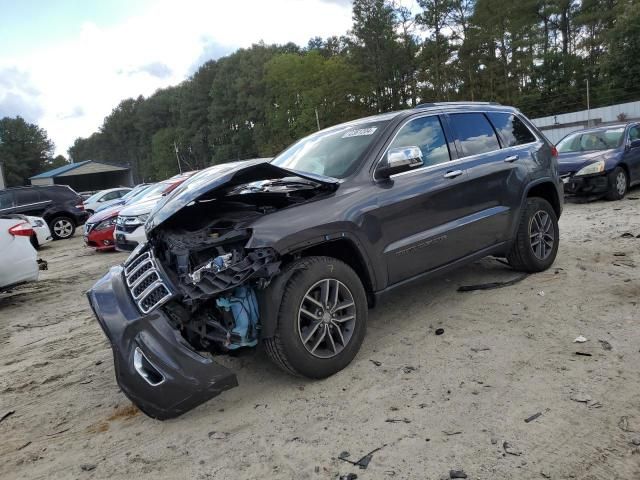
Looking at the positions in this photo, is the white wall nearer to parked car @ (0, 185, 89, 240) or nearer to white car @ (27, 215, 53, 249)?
parked car @ (0, 185, 89, 240)

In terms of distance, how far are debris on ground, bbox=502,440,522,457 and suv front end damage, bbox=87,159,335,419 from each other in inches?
61.8

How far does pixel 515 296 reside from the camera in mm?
4754

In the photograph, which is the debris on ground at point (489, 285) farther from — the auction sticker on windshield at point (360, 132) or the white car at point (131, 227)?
the white car at point (131, 227)

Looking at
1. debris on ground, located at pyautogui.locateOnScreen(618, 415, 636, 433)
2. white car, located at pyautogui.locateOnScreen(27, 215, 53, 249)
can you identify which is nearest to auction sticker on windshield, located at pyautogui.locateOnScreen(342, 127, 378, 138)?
debris on ground, located at pyautogui.locateOnScreen(618, 415, 636, 433)

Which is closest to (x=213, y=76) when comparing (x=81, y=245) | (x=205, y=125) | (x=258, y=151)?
(x=205, y=125)

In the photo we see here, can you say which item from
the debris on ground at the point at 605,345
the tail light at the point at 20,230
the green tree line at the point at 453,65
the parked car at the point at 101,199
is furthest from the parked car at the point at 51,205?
the green tree line at the point at 453,65

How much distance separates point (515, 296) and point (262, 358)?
248 centimetres

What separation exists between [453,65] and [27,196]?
1665 inches

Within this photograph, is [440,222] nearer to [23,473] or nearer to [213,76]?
[23,473]

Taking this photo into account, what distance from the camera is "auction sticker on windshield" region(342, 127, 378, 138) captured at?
4.25 m

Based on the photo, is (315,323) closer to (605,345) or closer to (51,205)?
(605,345)

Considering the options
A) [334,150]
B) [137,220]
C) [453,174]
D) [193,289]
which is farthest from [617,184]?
[193,289]

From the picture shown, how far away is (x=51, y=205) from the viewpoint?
16047mm

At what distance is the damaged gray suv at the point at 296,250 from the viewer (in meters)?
3.03
